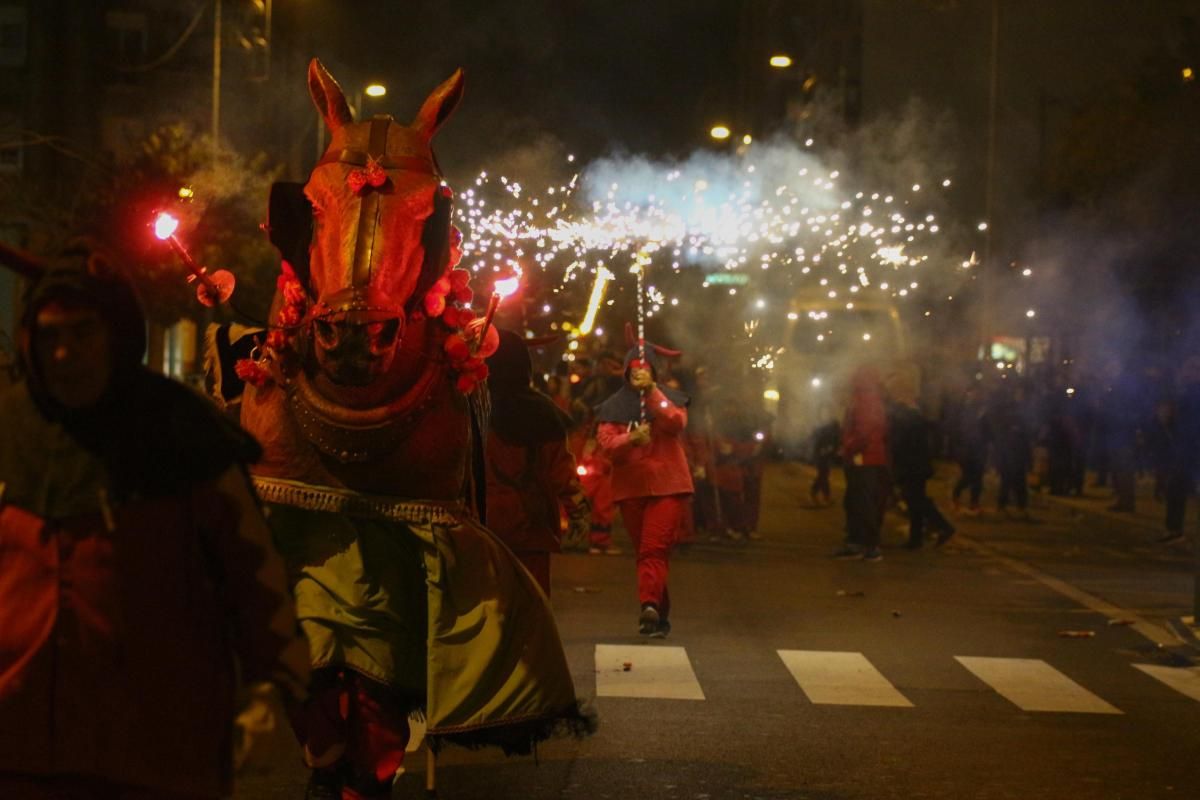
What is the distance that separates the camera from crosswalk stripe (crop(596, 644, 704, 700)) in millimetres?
10336

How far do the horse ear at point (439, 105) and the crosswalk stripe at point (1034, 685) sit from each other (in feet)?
16.6

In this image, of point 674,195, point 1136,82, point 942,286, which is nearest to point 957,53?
point 942,286

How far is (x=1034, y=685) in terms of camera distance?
11172 millimetres

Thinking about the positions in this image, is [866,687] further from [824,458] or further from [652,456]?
[824,458]

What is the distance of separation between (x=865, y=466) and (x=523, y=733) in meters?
13.2

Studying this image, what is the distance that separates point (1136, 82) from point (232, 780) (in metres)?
28.5

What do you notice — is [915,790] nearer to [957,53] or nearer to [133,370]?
[133,370]

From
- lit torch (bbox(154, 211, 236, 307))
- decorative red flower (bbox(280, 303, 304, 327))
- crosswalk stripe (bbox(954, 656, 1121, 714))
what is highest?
lit torch (bbox(154, 211, 236, 307))

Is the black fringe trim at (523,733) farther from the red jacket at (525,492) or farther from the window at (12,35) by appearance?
the window at (12,35)

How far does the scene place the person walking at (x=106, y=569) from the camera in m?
4.09

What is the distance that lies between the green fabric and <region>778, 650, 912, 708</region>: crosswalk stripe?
13.0 ft

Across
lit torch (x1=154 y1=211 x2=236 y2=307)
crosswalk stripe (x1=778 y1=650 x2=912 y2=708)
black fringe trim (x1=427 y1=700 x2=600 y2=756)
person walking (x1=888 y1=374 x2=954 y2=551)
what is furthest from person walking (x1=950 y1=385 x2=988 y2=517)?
lit torch (x1=154 y1=211 x2=236 y2=307)

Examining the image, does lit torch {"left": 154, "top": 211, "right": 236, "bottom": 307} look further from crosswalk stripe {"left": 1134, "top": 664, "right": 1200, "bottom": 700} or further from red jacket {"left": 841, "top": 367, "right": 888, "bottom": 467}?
red jacket {"left": 841, "top": 367, "right": 888, "bottom": 467}

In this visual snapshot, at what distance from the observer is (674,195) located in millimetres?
19453
